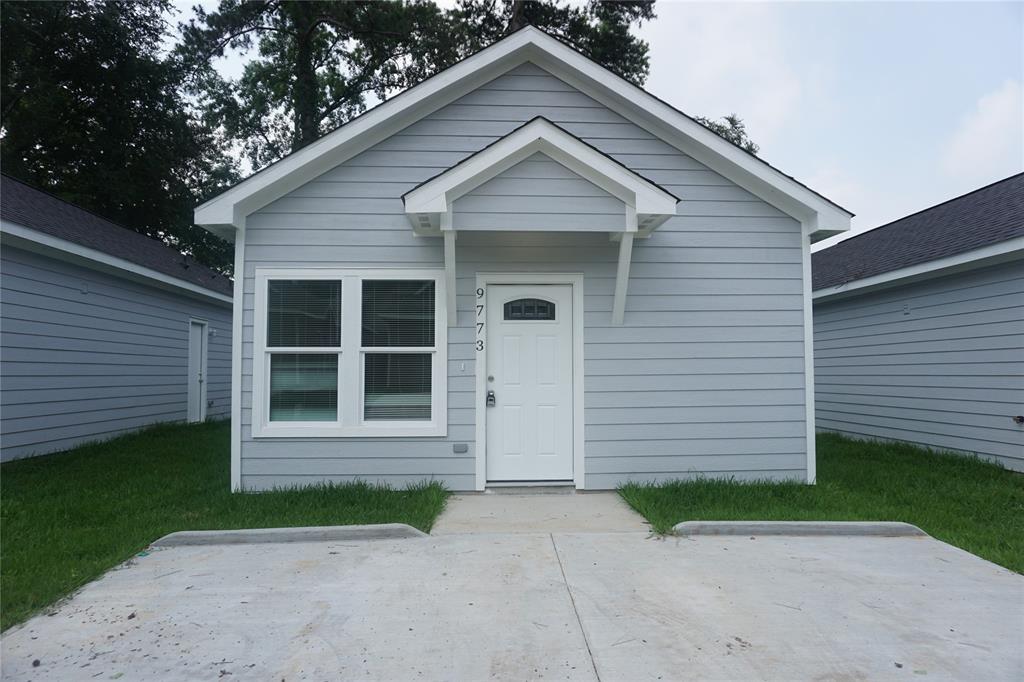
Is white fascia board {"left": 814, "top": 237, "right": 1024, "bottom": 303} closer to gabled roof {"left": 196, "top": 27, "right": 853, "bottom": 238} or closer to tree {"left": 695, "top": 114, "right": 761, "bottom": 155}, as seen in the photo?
gabled roof {"left": 196, "top": 27, "right": 853, "bottom": 238}

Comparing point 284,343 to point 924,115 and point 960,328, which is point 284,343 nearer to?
point 960,328

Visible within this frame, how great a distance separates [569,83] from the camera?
6602 mm

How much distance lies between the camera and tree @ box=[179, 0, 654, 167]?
15492mm

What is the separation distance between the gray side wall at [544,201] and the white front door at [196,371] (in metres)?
9.43

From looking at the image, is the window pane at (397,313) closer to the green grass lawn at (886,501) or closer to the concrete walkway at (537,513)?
the concrete walkway at (537,513)

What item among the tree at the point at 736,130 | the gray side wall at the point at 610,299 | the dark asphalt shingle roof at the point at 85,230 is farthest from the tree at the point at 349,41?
the gray side wall at the point at 610,299

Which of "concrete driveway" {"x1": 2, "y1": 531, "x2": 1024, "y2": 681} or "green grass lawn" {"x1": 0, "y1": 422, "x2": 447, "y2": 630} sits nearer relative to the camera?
"concrete driveway" {"x1": 2, "y1": 531, "x2": 1024, "y2": 681}

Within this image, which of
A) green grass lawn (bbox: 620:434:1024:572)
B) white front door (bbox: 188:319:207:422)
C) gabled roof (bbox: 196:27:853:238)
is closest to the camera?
green grass lawn (bbox: 620:434:1024:572)

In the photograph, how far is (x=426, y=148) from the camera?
641 centimetres

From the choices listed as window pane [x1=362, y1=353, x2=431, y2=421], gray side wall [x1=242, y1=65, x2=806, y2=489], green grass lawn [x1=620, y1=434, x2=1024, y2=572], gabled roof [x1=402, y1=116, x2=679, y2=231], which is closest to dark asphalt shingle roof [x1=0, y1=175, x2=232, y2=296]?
gray side wall [x1=242, y1=65, x2=806, y2=489]

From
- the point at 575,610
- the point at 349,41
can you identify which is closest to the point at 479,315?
the point at 575,610

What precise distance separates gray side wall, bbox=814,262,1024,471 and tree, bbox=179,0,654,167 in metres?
10.6

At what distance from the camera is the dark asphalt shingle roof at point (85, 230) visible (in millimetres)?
8062

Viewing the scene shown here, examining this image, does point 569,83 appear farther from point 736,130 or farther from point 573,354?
point 736,130
